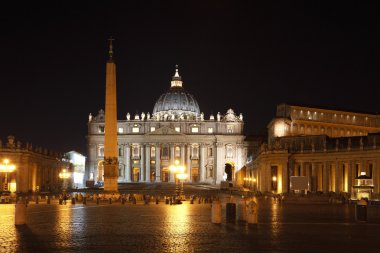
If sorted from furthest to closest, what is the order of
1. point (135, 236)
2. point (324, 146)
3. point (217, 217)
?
point (324, 146) → point (217, 217) → point (135, 236)

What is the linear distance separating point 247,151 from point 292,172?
227 feet

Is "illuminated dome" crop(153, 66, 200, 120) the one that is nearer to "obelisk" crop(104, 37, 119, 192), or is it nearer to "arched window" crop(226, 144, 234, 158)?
"arched window" crop(226, 144, 234, 158)

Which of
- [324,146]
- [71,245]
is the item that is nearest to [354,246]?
[71,245]

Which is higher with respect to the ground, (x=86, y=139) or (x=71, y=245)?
(x=86, y=139)

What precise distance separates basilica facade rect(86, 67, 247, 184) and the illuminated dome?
901cm

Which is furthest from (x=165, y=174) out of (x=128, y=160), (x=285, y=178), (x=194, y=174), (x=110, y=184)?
(x=110, y=184)

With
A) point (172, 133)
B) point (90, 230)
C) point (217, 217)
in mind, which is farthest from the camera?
point (172, 133)

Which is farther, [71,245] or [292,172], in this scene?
[292,172]

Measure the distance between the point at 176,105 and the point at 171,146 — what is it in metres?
17.6

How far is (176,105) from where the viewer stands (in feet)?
520

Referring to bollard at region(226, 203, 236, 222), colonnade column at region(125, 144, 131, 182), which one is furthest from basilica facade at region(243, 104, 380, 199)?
colonnade column at region(125, 144, 131, 182)

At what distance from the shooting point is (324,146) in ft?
247

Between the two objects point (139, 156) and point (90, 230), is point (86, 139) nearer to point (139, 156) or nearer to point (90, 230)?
point (139, 156)

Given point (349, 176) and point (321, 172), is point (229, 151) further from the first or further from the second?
Answer: point (349, 176)
